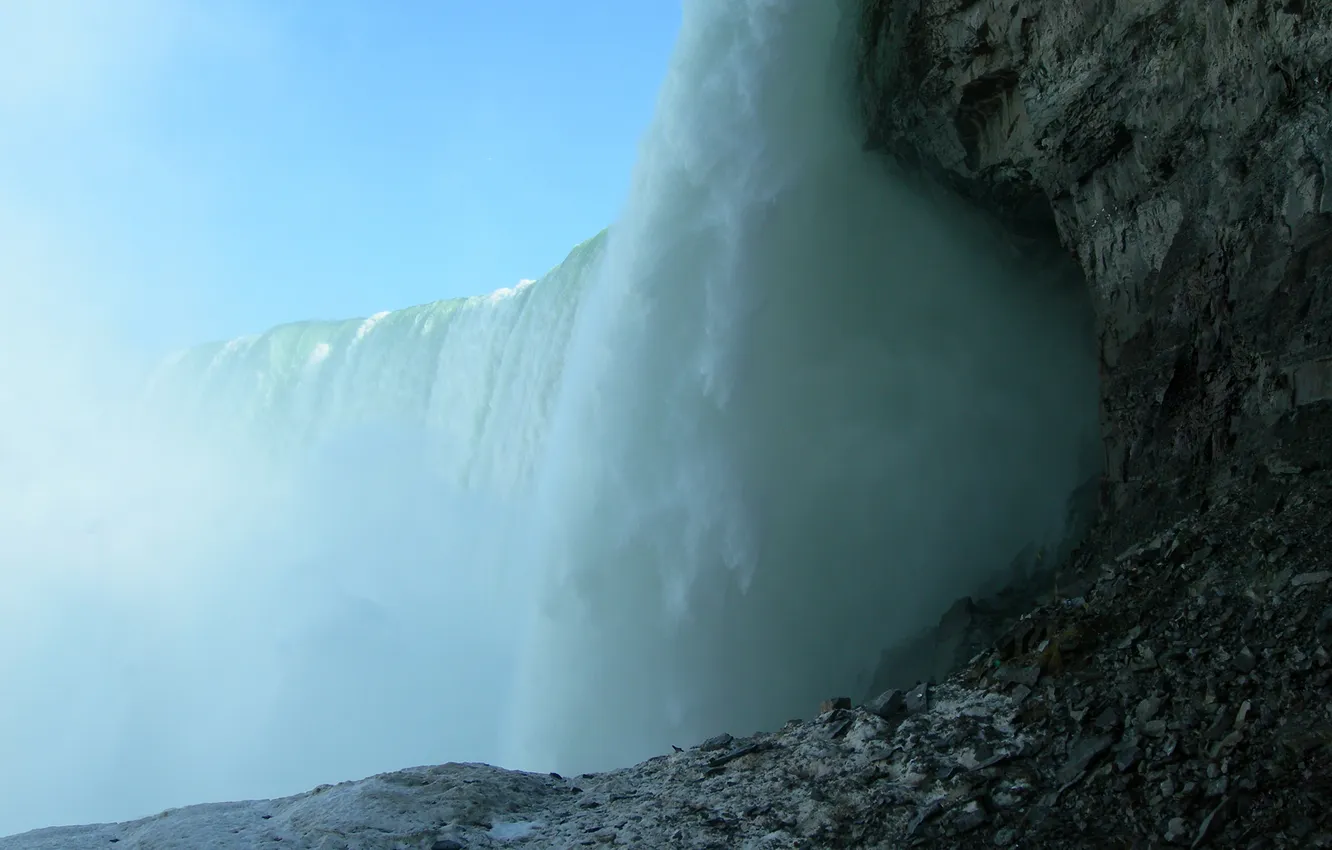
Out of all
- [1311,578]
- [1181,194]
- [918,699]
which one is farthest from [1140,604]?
[1181,194]

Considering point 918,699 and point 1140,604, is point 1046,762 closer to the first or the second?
point 918,699

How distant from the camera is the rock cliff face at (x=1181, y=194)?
21.7 feet

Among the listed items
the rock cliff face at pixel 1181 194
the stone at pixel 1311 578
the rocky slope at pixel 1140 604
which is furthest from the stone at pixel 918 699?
the rock cliff face at pixel 1181 194

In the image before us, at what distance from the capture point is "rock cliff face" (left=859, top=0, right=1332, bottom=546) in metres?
6.62

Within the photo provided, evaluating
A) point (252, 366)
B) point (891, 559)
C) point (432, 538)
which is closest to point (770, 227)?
point (891, 559)

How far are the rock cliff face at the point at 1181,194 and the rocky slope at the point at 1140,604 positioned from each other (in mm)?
23

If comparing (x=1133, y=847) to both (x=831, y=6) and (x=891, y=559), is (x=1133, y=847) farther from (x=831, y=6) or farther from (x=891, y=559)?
(x=831, y=6)

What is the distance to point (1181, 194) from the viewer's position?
25.9ft

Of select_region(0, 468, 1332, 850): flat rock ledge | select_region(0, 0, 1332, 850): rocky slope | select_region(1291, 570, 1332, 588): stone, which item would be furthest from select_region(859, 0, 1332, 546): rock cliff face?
select_region(1291, 570, 1332, 588): stone

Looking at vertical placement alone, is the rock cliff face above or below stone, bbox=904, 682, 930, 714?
above

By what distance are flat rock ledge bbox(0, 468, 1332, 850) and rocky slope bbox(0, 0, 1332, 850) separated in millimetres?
17

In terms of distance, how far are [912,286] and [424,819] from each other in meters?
9.36

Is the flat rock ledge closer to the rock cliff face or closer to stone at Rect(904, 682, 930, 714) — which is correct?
stone at Rect(904, 682, 930, 714)

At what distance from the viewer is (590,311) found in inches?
543
